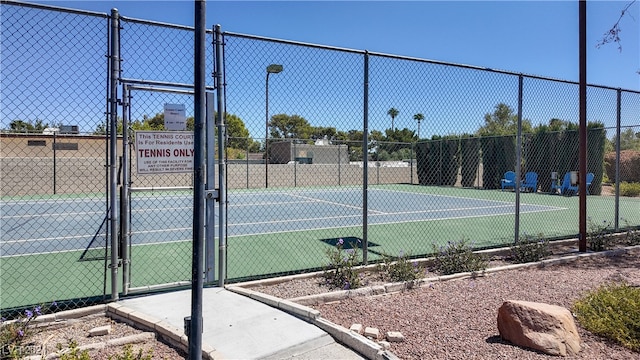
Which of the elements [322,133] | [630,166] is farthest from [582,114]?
[630,166]

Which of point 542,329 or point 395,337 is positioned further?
point 395,337

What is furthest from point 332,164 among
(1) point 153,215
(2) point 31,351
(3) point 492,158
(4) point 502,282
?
(2) point 31,351

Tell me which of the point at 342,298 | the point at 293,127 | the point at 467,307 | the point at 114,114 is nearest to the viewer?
the point at 114,114

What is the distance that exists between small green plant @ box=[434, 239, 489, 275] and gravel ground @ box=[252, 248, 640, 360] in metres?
0.22

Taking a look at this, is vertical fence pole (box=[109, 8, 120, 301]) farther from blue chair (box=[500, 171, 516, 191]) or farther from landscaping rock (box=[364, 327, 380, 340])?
blue chair (box=[500, 171, 516, 191])

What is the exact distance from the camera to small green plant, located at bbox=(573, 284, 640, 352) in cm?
378

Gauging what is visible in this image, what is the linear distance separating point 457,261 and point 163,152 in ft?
13.6

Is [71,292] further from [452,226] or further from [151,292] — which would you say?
[452,226]

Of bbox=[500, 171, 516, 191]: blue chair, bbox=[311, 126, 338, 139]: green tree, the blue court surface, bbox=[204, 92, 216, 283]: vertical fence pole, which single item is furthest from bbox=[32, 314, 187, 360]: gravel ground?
bbox=[500, 171, 516, 191]: blue chair

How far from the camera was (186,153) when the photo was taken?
15.3 feet

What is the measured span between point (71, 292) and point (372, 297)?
355 centimetres

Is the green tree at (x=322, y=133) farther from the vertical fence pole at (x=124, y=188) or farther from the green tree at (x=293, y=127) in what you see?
the vertical fence pole at (x=124, y=188)

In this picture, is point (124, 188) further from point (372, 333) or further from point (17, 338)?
point (372, 333)

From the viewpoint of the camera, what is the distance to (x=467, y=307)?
15.6ft
